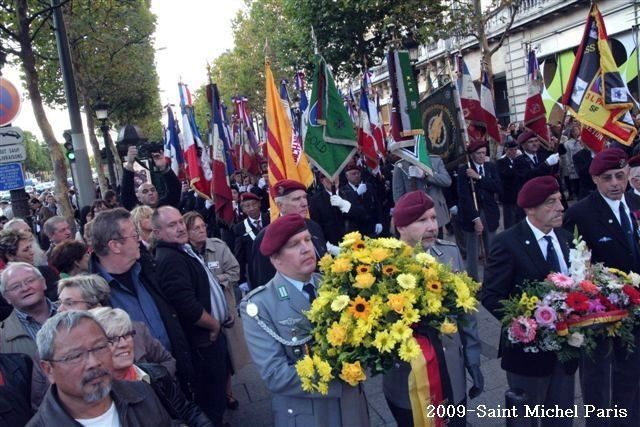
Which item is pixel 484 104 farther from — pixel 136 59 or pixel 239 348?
pixel 136 59

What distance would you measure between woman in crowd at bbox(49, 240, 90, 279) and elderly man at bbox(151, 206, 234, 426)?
955 millimetres

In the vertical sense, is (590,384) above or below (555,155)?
below

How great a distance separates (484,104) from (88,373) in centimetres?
954

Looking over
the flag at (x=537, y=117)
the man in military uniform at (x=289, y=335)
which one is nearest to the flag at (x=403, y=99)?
the flag at (x=537, y=117)

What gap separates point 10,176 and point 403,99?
20.6ft

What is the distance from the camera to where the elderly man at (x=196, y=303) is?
4.14 metres

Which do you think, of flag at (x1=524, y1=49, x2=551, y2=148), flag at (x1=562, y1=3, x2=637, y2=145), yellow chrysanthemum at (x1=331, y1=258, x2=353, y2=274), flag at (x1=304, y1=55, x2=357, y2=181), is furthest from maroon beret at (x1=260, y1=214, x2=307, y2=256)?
flag at (x1=524, y1=49, x2=551, y2=148)

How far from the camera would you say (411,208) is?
12.1ft

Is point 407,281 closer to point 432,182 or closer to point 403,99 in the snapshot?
point 432,182

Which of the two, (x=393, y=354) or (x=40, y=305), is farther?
(x=40, y=305)

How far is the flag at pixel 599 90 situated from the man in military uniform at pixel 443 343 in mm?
5021

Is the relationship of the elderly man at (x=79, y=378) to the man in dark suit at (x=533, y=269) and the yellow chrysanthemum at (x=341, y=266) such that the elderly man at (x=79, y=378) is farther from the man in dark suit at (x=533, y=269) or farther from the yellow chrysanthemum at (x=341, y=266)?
the man in dark suit at (x=533, y=269)

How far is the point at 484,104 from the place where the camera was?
34.4ft

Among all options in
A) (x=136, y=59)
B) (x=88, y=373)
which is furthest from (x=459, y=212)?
(x=136, y=59)
